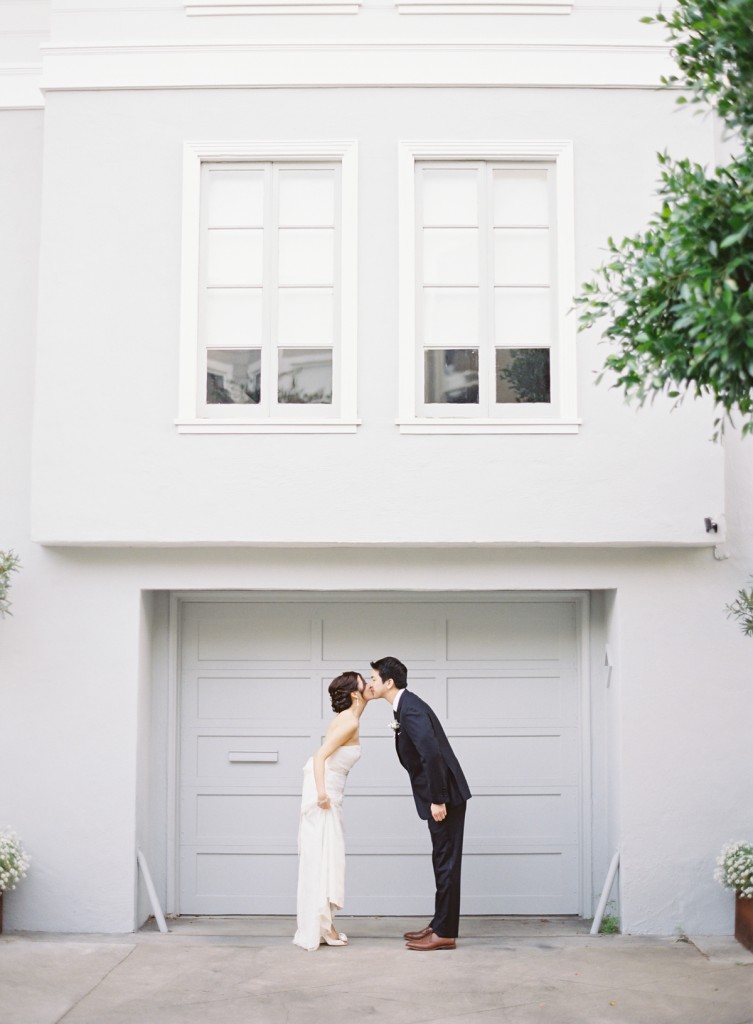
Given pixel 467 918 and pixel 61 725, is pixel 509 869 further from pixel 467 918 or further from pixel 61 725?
pixel 61 725

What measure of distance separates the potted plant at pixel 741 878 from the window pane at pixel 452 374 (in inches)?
139

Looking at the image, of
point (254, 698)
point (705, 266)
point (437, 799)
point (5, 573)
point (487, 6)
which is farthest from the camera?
point (254, 698)

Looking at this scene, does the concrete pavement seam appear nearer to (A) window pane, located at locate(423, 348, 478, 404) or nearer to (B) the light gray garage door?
(B) the light gray garage door

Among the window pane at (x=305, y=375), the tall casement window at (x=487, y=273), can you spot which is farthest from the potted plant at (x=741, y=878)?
the window pane at (x=305, y=375)

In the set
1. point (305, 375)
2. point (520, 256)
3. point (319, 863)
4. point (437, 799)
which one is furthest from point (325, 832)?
point (520, 256)

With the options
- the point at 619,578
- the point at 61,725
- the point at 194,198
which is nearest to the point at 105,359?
the point at 194,198

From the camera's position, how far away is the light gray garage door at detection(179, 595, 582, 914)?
30.7 feet

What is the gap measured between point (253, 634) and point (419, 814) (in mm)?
2109

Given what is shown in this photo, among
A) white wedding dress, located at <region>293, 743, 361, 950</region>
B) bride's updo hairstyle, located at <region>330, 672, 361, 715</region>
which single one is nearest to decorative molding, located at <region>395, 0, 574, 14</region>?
bride's updo hairstyle, located at <region>330, 672, 361, 715</region>

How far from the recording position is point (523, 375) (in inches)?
347

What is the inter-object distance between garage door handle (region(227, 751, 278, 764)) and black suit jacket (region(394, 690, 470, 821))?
1.46 meters

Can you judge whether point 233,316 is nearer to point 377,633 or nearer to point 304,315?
point 304,315

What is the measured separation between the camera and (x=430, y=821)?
8188 mm

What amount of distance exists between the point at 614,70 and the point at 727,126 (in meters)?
3.36
